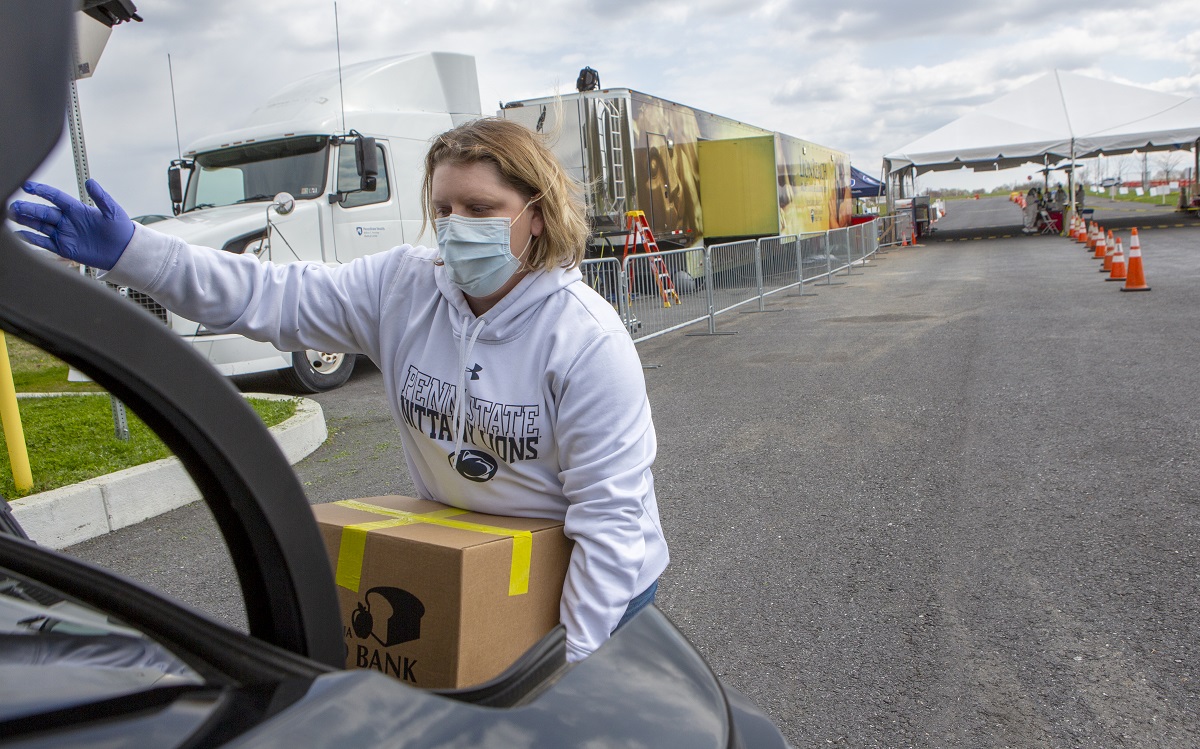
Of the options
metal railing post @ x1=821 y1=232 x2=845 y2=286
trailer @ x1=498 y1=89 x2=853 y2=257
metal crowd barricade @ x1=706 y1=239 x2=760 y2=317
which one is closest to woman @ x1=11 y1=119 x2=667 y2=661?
trailer @ x1=498 y1=89 x2=853 y2=257

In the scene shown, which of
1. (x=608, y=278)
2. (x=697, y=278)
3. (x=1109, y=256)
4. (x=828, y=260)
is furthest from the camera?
(x=828, y=260)

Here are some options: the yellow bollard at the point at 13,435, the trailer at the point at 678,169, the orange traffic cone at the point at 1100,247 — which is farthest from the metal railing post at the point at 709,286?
the orange traffic cone at the point at 1100,247

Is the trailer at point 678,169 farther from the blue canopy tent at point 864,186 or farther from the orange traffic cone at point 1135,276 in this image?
the blue canopy tent at point 864,186

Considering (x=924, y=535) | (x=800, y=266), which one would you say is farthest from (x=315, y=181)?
(x=800, y=266)

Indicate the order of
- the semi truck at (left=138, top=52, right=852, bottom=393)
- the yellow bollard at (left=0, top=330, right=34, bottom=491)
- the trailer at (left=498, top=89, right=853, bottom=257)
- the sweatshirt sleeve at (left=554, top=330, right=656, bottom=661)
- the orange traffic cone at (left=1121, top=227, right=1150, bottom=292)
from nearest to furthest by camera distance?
the sweatshirt sleeve at (left=554, top=330, right=656, bottom=661) < the yellow bollard at (left=0, top=330, right=34, bottom=491) < the semi truck at (left=138, top=52, right=852, bottom=393) < the orange traffic cone at (left=1121, top=227, right=1150, bottom=292) < the trailer at (left=498, top=89, right=853, bottom=257)

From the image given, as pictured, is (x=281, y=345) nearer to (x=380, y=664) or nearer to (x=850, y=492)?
(x=380, y=664)

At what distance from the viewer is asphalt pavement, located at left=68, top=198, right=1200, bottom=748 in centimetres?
299

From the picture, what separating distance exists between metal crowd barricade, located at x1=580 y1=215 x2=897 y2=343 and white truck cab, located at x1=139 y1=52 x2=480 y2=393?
90.1 inches

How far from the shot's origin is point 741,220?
1922cm

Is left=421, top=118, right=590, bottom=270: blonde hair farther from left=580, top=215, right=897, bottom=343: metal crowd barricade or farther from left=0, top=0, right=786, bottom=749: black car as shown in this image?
left=580, top=215, right=897, bottom=343: metal crowd barricade

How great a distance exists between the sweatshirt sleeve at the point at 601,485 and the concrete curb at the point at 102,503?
3.04 metres

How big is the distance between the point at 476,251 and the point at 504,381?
10.6 inches

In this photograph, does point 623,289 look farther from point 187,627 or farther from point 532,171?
point 187,627

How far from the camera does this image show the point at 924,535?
14.5ft
